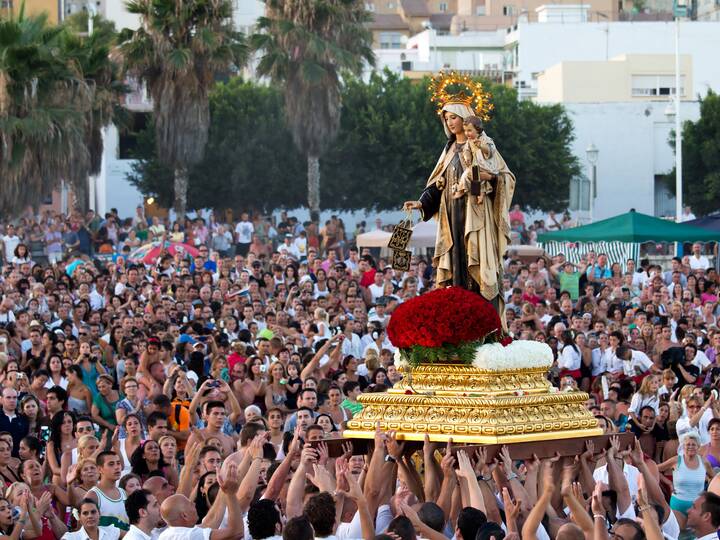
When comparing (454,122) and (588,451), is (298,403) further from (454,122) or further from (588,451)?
(588,451)

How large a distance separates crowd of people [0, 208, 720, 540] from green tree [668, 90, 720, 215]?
24340 millimetres

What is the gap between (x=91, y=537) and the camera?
1158 cm

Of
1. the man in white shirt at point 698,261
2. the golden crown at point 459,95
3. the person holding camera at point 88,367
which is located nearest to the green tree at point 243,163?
the man in white shirt at point 698,261

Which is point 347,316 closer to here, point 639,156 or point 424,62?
point 639,156

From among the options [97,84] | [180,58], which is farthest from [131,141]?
[180,58]

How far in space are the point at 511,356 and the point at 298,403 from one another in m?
4.78

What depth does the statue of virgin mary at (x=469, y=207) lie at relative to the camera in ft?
39.2

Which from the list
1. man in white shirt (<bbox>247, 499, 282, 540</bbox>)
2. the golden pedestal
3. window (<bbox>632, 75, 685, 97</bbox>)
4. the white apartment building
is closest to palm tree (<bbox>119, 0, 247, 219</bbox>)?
the white apartment building

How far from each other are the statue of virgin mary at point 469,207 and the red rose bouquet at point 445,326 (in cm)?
30

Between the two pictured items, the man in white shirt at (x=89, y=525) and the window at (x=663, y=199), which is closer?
the man in white shirt at (x=89, y=525)

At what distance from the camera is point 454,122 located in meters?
12.1

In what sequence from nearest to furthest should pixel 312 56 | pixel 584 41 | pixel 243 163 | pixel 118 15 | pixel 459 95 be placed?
pixel 459 95 → pixel 312 56 → pixel 243 163 → pixel 118 15 → pixel 584 41

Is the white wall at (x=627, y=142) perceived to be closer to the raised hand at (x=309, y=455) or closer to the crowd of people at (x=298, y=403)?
the crowd of people at (x=298, y=403)

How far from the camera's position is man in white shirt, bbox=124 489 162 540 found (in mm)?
10781
